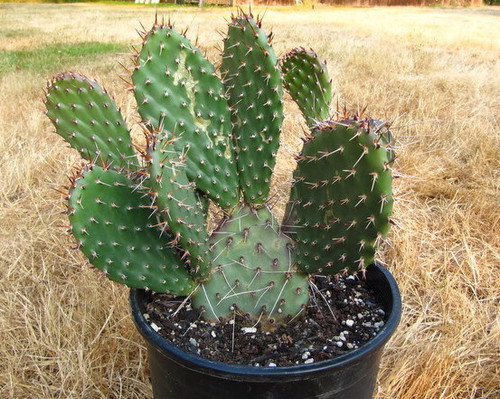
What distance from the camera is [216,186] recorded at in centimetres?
123

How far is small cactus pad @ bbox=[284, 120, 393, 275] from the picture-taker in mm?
925

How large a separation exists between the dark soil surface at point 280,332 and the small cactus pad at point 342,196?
149 mm

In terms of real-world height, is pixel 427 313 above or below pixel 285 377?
below

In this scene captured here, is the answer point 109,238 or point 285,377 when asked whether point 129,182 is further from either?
point 285,377

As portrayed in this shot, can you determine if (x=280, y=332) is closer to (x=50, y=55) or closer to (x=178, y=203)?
(x=178, y=203)

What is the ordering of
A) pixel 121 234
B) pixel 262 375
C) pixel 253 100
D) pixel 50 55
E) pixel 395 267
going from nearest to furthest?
pixel 262 375, pixel 121 234, pixel 253 100, pixel 395 267, pixel 50 55

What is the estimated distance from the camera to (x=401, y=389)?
1.52 metres

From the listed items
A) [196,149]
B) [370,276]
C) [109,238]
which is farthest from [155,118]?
[370,276]

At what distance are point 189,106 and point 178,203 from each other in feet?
0.83

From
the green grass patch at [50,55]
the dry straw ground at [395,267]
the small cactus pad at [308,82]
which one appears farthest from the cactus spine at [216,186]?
the green grass patch at [50,55]

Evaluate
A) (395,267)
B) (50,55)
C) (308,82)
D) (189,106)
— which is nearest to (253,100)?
(189,106)

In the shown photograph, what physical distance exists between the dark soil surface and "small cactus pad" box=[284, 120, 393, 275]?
15cm

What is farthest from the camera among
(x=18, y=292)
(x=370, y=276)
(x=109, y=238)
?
(x=18, y=292)

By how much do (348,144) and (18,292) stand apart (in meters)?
1.31
